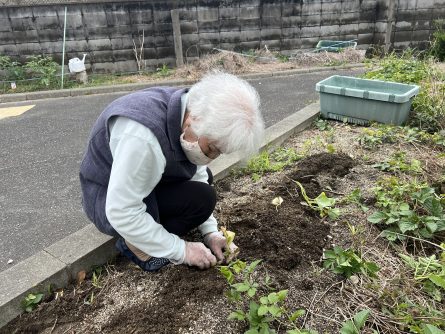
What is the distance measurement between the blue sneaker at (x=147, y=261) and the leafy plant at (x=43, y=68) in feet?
20.1

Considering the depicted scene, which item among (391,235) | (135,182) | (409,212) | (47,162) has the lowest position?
(47,162)

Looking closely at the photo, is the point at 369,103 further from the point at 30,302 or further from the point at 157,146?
the point at 30,302

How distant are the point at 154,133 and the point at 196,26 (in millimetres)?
7045

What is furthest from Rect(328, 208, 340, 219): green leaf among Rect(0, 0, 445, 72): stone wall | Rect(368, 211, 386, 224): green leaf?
Rect(0, 0, 445, 72): stone wall

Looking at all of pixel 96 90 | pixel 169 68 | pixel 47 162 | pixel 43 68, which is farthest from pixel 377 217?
pixel 43 68

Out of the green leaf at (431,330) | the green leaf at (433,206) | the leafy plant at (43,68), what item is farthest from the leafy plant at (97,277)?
the leafy plant at (43,68)

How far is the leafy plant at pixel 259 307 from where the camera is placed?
1472 millimetres

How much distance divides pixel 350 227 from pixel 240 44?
6874mm

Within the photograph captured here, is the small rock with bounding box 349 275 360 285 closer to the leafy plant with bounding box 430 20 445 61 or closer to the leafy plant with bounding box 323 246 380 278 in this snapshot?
the leafy plant with bounding box 323 246 380 278

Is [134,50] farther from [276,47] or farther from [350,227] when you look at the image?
[350,227]

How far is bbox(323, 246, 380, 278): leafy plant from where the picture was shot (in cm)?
182

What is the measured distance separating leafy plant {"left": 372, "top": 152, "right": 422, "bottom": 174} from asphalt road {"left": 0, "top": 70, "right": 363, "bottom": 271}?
5.70 feet

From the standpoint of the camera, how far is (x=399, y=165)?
113 inches

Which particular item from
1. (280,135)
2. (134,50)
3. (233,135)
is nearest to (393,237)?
(233,135)
